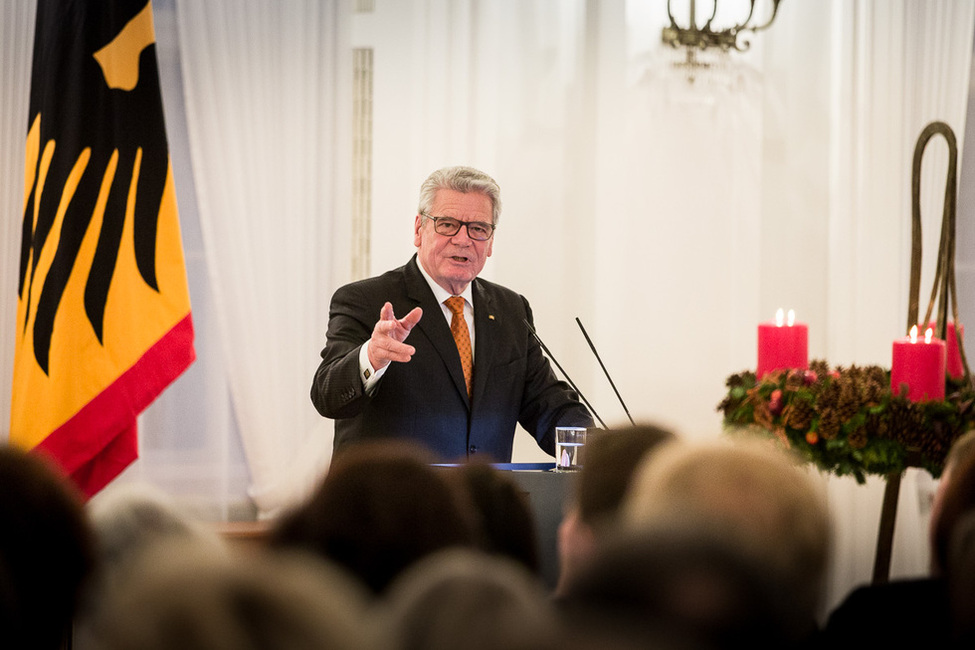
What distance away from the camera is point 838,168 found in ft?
13.8

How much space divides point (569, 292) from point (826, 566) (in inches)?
118

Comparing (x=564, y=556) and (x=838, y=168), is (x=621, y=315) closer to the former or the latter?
(x=838, y=168)

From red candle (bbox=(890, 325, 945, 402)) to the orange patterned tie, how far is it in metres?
1.41

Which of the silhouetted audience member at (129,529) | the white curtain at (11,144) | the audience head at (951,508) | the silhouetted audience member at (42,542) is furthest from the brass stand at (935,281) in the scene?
the white curtain at (11,144)

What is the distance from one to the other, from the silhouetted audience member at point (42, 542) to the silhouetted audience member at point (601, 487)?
591mm

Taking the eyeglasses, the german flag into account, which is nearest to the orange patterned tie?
the eyeglasses

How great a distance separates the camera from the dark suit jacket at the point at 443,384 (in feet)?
10.2

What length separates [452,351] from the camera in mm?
3176

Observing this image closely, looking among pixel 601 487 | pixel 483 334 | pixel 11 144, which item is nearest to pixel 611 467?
pixel 601 487

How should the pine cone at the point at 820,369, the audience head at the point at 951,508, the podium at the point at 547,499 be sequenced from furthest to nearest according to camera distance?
the podium at the point at 547,499, the pine cone at the point at 820,369, the audience head at the point at 951,508

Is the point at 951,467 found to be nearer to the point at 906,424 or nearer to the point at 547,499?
the point at 906,424

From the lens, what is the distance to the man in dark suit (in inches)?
122

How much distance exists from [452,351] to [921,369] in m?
1.47

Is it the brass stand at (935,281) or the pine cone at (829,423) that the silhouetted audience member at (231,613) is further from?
the brass stand at (935,281)
